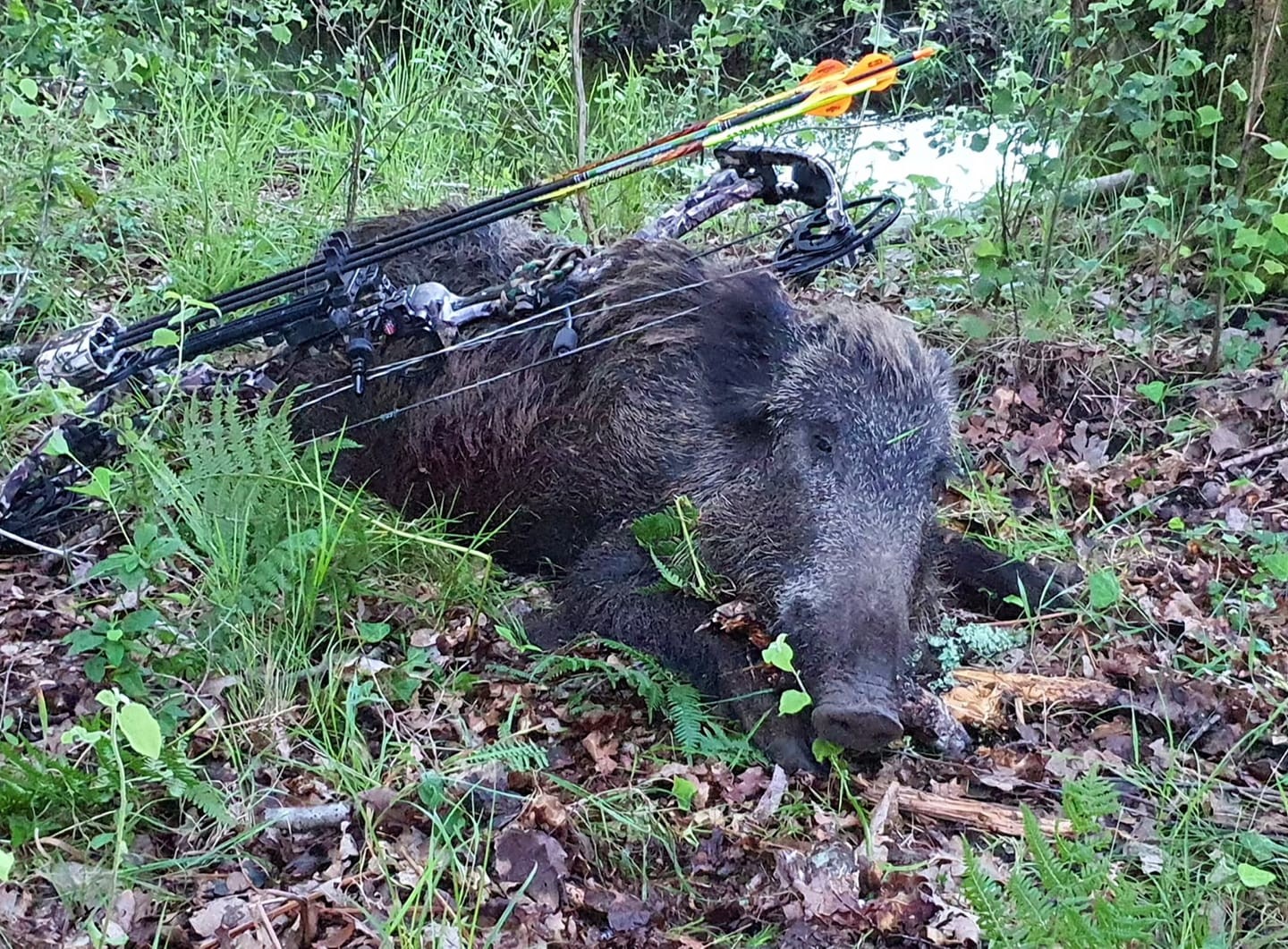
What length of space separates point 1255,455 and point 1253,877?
276 centimetres

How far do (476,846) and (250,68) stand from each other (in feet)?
19.7

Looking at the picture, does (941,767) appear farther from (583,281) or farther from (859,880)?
(583,281)

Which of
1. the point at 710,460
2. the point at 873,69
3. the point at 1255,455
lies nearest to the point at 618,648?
the point at 710,460

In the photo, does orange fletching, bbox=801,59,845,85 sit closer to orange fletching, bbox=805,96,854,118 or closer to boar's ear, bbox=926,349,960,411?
orange fletching, bbox=805,96,854,118

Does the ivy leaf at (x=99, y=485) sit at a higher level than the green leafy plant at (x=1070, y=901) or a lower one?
higher

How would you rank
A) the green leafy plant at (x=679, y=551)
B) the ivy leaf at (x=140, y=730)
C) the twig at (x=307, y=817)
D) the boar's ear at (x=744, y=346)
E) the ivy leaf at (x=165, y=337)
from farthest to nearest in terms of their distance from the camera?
the boar's ear at (x=744, y=346) < the green leafy plant at (x=679, y=551) < the ivy leaf at (x=165, y=337) < the twig at (x=307, y=817) < the ivy leaf at (x=140, y=730)

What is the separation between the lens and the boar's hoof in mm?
3186

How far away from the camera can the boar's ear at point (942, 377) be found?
414cm

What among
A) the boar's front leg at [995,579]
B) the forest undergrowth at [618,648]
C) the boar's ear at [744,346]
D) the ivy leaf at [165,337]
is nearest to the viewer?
the forest undergrowth at [618,648]

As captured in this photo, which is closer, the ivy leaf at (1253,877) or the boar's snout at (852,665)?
the ivy leaf at (1253,877)

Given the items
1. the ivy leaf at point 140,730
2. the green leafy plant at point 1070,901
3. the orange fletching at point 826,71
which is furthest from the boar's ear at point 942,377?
the ivy leaf at point 140,730

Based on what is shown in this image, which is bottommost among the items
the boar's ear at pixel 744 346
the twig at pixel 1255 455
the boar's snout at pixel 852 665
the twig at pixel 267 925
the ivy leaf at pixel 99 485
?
the twig at pixel 1255 455

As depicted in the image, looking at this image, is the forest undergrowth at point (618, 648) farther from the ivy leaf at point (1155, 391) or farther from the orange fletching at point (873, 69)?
the orange fletching at point (873, 69)

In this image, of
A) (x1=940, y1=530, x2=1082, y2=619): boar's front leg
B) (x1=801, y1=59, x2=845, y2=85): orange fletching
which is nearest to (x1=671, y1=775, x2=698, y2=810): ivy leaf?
(x1=940, y1=530, x2=1082, y2=619): boar's front leg
